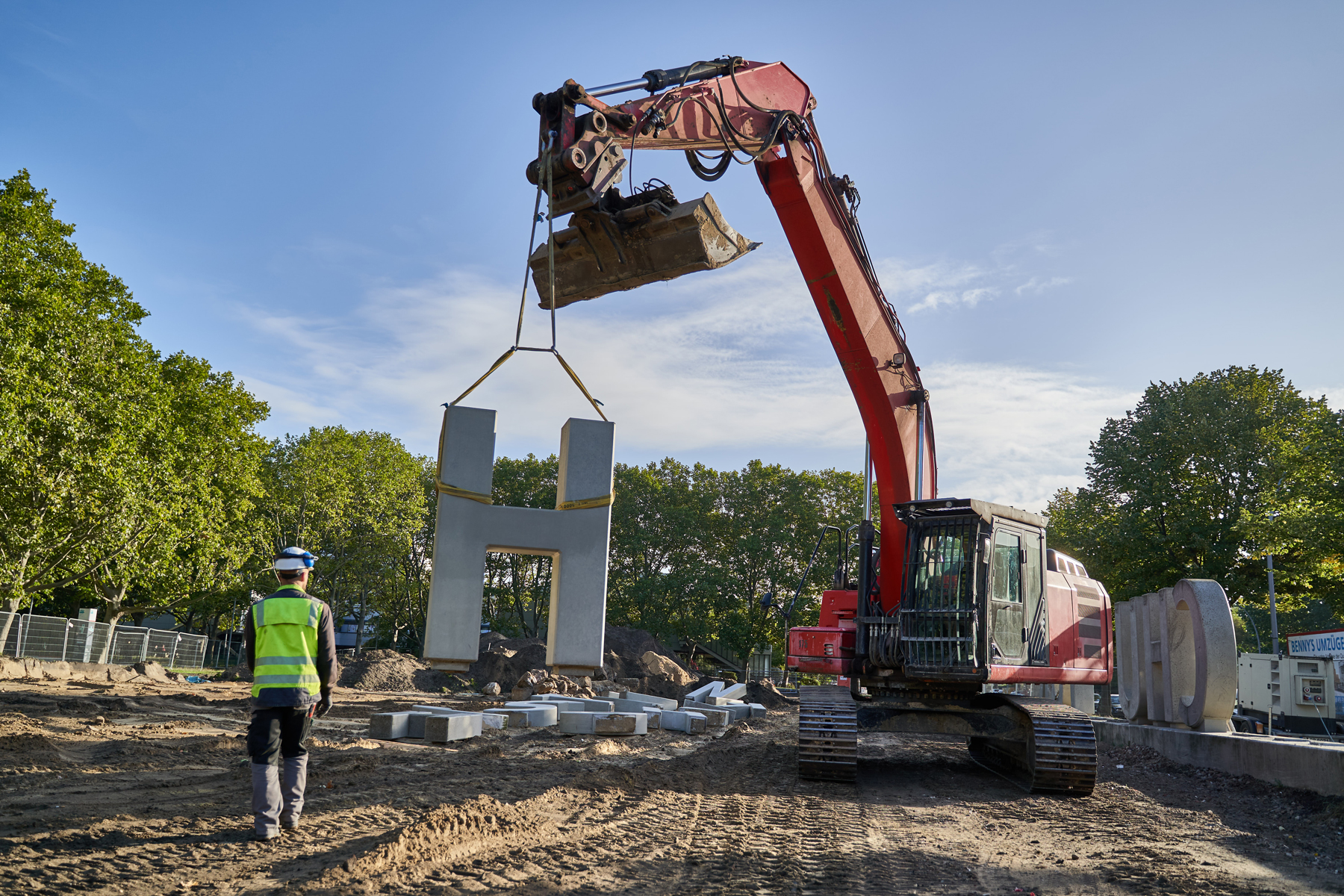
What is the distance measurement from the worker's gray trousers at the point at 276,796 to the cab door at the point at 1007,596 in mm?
6481

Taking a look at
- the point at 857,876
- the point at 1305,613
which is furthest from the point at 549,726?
the point at 1305,613

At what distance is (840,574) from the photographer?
11383 millimetres

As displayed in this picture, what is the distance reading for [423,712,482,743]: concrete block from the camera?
9945 mm

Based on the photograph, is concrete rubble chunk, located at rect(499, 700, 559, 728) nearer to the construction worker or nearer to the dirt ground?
the dirt ground

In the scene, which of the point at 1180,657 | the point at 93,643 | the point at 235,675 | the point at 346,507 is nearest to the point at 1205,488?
the point at 1180,657

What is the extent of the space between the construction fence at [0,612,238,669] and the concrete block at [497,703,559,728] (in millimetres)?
17161

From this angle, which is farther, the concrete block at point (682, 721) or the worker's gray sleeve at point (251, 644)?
the concrete block at point (682, 721)

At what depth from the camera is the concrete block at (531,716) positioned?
468 inches

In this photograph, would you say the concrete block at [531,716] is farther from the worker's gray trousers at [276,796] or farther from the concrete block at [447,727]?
the worker's gray trousers at [276,796]

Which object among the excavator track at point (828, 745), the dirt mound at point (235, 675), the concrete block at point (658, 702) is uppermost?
the excavator track at point (828, 745)

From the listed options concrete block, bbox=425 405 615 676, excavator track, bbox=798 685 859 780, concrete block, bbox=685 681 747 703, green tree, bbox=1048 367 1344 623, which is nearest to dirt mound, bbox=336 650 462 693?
concrete block, bbox=685 681 747 703

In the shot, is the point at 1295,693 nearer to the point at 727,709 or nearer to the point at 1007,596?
the point at 727,709

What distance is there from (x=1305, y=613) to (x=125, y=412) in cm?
6302

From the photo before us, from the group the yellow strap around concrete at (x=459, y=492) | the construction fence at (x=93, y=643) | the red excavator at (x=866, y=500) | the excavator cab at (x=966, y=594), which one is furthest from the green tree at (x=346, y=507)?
the excavator cab at (x=966, y=594)
